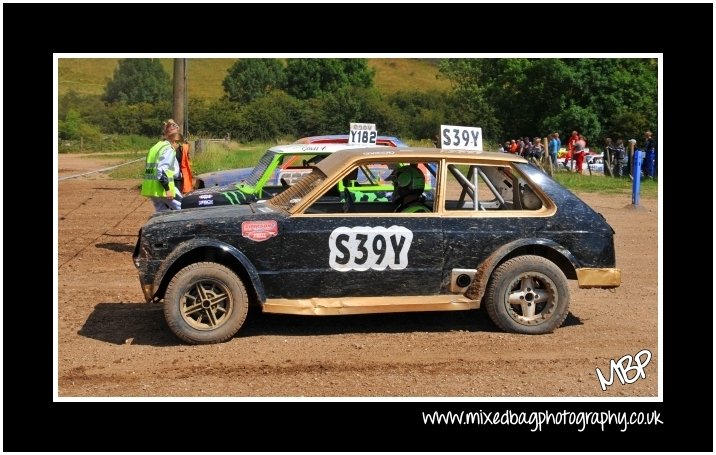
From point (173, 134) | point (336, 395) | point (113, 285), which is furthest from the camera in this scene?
point (173, 134)

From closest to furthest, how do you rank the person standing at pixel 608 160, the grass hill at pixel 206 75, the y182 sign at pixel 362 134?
the y182 sign at pixel 362 134 → the person standing at pixel 608 160 → the grass hill at pixel 206 75

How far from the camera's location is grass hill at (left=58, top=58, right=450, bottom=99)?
65.0 metres

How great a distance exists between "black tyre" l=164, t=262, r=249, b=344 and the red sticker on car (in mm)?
346

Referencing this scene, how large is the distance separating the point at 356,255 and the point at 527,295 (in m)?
1.58

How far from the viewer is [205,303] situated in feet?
24.3

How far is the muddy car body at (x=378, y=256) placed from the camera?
741cm

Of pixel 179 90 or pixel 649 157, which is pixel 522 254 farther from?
pixel 649 157

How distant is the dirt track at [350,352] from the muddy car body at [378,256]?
32 centimetres

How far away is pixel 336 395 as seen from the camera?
6.35 m

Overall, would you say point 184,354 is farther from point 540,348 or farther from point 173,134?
point 173,134

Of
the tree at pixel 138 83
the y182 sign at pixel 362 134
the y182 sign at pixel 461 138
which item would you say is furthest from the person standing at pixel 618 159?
the tree at pixel 138 83

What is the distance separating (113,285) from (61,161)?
2819 centimetres

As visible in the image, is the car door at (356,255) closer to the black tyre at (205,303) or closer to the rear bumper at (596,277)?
the black tyre at (205,303)

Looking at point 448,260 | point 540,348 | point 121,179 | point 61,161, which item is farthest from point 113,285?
point 61,161
